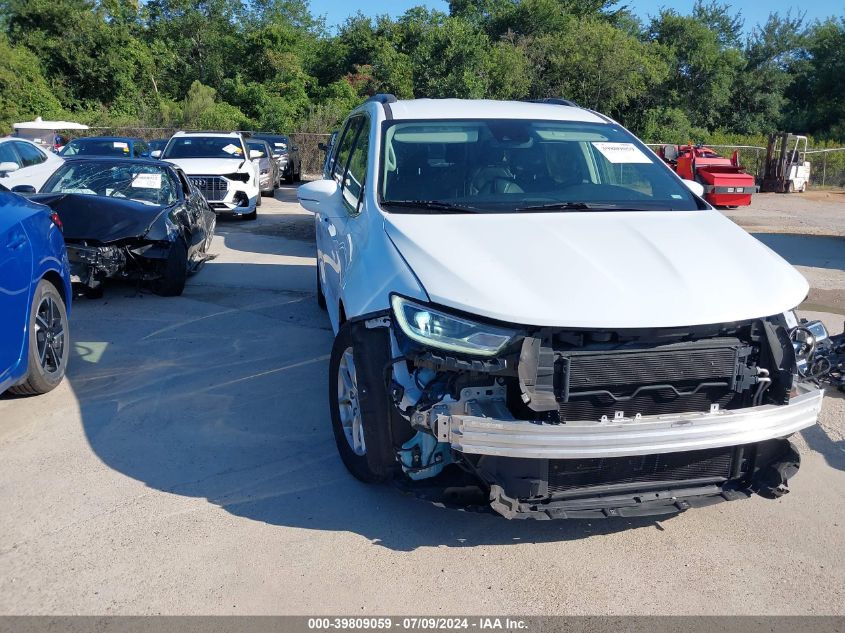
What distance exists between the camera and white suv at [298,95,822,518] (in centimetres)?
317

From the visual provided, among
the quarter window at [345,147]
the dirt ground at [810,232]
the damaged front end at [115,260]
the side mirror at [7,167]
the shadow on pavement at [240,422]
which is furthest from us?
the side mirror at [7,167]

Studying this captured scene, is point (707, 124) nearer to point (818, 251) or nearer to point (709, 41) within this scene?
point (709, 41)

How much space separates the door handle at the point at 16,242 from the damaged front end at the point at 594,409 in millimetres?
2681

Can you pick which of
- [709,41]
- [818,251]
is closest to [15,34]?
[709,41]

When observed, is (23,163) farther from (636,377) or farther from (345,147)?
(636,377)

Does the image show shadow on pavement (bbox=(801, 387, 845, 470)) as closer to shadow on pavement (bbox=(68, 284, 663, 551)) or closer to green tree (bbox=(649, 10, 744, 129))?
shadow on pavement (bbox=(68, 284, 663, 551))

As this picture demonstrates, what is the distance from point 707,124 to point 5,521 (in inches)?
2009

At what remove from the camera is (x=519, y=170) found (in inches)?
189

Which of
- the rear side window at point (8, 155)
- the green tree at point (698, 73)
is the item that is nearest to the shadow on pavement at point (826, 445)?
the rear side window at point (8, 155)

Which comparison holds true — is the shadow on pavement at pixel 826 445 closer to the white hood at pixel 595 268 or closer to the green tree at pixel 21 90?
the white hood at pixel 595 268

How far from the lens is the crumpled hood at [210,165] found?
14.8 metres

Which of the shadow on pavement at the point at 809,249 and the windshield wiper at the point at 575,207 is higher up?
the windshield wiper at the point at 575,207

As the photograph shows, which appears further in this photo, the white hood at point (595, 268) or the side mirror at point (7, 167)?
the side mirror at point (7, 167)

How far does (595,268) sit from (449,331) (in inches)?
30.1
